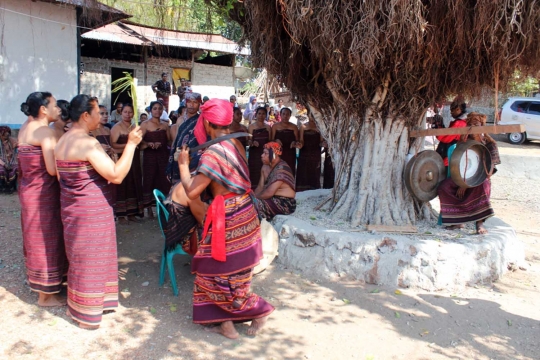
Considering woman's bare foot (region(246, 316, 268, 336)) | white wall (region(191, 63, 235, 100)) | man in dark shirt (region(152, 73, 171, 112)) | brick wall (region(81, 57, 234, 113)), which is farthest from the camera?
white wall (region(191, 63, 235, 100))

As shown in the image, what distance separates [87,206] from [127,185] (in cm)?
339

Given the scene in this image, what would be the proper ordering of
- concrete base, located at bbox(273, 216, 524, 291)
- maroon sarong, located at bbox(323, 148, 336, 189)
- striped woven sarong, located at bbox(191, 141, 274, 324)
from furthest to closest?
1. maroon sarong, located at bbox(323, 148, 336, 189)
2. concrete base, located at bbox(273, 216, 524, 291)
3. striped woven sarong, located at bbox(191, 141, 274, 324)

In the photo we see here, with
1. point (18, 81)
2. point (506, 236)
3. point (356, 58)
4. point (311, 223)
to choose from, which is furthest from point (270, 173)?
point (18, 81)

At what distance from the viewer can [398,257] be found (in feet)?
15.6

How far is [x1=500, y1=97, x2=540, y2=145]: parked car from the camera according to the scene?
15883mm

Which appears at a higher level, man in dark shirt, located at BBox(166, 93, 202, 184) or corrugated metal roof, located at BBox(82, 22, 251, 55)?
corrugated metal roof, located at BBox(82, 22, 251, 55)

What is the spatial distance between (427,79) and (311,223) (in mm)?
2201

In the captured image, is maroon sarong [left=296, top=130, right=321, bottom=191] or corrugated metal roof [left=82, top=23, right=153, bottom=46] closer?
maroon sarong [left=296, top=130, right=321, bottom=191]

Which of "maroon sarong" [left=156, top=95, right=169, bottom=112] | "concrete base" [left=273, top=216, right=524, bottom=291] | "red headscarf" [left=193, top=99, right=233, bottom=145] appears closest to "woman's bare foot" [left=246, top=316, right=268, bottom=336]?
"concrete base" [left=273, top=216, right=524, bottom=291]

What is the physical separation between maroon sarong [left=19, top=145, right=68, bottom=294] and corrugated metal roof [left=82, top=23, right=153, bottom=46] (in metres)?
10.4

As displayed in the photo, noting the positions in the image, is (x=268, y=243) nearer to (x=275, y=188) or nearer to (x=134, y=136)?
(x=275, y=188)

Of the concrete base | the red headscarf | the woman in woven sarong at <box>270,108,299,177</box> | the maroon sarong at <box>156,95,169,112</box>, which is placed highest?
the maroon sarong at <box>156,95,169,112</box>

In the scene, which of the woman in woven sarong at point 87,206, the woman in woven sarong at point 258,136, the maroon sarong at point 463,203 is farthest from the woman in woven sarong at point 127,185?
the maroon sarong at point 463,203

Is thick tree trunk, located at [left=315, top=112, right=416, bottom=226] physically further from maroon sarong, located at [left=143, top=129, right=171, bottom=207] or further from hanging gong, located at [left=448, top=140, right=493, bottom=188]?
maroon sarong, located at [left=143, top=129, right=171, bottom=207]
